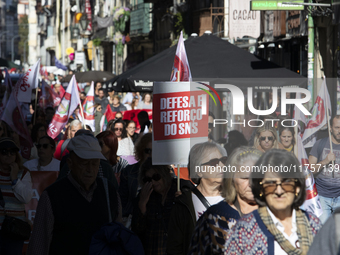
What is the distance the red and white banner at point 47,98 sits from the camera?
18.1 m

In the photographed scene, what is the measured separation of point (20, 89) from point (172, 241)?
371 inches

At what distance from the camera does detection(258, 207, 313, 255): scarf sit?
3.48 meters

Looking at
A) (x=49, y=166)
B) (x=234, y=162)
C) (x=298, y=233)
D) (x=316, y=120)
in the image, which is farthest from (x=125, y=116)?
(x=298, y=233)

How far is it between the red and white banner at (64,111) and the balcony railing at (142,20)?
22.2 metres

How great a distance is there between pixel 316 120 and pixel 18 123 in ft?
19.6

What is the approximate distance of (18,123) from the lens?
428 inches

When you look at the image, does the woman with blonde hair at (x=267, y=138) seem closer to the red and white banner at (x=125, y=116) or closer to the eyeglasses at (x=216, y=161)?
the eyeglasses at (x=216, y=161)

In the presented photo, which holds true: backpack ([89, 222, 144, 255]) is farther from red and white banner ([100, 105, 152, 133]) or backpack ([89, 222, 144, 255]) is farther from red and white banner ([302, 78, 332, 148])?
red and white banner ([100, 105, 152, 133])

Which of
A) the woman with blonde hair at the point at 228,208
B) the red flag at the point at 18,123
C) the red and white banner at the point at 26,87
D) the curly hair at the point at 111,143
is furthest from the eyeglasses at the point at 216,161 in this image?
the red and white banner at the point at 26,87

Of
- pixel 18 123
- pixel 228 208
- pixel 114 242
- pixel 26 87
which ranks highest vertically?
pixel 26 87

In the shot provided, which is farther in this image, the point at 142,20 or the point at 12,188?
the point at 142,20

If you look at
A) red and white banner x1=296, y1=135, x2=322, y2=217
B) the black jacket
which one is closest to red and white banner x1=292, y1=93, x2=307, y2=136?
red and white banner x1=296, y1=135, x2=322, y2=217

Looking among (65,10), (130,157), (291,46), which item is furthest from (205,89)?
(65,10)

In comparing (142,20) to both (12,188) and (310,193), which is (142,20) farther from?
(310,193)
